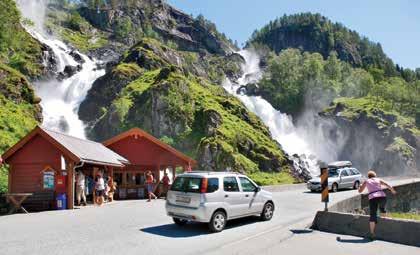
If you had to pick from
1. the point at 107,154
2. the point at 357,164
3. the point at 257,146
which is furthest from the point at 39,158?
the point at 357,164

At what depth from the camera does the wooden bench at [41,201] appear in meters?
21.4

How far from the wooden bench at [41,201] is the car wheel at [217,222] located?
11.4 metres

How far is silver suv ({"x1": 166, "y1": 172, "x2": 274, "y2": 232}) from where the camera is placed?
535 inches

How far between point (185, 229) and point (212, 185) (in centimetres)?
180

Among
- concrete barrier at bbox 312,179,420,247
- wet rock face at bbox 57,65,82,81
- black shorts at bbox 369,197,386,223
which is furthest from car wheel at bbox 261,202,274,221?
wet rock face at bbox 57,65,82,81

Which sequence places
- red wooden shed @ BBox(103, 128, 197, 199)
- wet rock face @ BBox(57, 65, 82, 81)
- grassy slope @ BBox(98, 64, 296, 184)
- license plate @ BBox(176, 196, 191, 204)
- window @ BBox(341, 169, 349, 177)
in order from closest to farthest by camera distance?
license plate @ BBox(176, 196, 191, 204), red wooden shed @ BBox(103, 128, 197, 199), window @ BBox(341, 169, 349, 177), grassy slope @ BBox(98, 64, 296, 184), wet rock face @ BBox(57, 65, 82, 81)

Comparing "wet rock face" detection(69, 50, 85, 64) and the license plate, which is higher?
"wet rock face" detection(69, 50, 85, 64)

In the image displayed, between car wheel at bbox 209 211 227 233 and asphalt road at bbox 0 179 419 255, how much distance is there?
0.91 feet

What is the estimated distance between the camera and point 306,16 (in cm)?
19900

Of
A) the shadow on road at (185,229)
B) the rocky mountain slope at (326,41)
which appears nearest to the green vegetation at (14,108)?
the shadow on road at (185,229)

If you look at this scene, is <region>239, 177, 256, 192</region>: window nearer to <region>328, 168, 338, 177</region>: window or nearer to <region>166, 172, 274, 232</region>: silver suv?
<region>166, 172, 274, 232</region>: silver suv

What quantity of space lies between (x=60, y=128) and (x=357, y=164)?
51369 mm

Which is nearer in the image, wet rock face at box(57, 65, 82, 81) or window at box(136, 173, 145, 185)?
window at box(136, 173, 145, 185)

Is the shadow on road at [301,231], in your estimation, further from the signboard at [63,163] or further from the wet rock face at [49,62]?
the wet rock face at [49,62]
